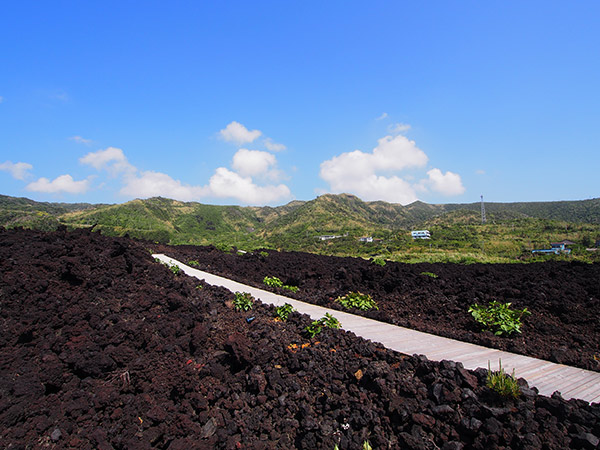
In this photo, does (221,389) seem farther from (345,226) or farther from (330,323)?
(345,226)

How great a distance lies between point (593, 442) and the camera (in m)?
2.36

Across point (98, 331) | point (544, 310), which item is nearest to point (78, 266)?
point (98, 331)

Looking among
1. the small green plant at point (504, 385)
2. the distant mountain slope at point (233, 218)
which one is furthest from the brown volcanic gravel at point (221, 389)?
the distant mountain slope at point (233, 218)

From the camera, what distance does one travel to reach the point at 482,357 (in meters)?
4.12

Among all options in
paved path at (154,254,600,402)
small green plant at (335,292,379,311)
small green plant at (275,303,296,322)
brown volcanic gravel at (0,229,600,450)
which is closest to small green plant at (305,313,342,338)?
brown volcanic gravel at (0,229,600,450)

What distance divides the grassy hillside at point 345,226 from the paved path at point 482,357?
15.2 meters

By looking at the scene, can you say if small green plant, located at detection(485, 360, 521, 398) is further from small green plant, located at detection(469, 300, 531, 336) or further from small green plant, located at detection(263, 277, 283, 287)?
small green plant, located at detection(263, 277, 283, 287)

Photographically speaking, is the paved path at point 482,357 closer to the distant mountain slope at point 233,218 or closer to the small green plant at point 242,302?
the small green plant at point 242,302

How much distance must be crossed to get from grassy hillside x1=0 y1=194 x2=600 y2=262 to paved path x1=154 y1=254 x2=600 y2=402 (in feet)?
50.0

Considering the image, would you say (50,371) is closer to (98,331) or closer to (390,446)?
(98,331)

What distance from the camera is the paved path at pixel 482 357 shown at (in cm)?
332

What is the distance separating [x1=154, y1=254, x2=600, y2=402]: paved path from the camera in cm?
332

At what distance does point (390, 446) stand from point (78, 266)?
621cm

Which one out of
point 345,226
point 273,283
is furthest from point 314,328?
point 345,226
